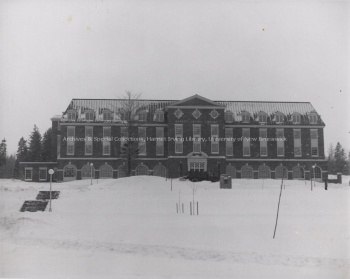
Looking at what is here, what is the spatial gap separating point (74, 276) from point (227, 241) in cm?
591

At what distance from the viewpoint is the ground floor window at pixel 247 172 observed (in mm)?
47875

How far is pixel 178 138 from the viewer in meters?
44.6

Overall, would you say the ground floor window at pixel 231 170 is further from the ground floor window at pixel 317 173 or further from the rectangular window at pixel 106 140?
the rectangular window at pixel 106 140

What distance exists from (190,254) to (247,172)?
34.1 m

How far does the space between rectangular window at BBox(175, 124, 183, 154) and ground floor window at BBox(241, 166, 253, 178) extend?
8303 millimetres

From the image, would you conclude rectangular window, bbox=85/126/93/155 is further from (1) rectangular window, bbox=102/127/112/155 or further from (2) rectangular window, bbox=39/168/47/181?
(2) rectangular window, bbox=39/168/47/181

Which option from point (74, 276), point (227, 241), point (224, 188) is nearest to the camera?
point (74, 276)

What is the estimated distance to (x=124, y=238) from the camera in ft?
53.6

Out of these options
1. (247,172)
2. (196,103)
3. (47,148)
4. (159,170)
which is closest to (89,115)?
(47,148)

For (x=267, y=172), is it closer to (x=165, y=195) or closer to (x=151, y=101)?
(x=151, y=101)

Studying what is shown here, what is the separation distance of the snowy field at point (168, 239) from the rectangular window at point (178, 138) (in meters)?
22.5

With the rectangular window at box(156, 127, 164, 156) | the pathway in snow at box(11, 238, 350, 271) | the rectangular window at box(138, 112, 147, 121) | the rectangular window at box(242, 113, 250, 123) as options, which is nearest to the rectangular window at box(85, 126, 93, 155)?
the rectangular window at box(138, 112, 147, 121)

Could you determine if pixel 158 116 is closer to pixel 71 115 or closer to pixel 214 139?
pixel 214 139

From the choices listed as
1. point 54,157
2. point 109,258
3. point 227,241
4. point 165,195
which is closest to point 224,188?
point 165,195
